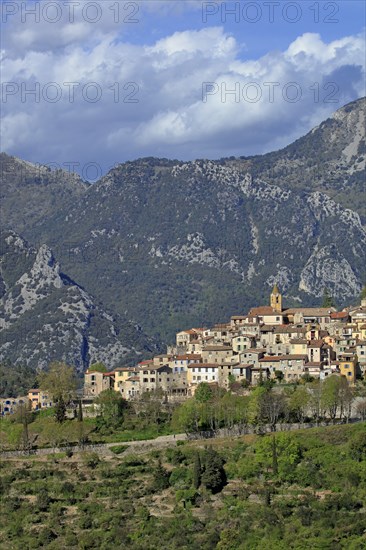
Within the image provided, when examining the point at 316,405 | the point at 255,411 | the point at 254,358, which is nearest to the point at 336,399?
the point at 316,405

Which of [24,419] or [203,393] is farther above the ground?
[203,393]

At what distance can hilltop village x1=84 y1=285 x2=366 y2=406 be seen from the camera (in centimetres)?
11619

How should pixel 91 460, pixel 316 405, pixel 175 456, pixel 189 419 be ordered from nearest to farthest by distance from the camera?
1. pixel 175 456
2. pixel 91 460
3. pixel 189 419
4. pixel 316 405

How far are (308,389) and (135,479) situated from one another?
55.9 ft

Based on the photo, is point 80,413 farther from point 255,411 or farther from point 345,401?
point 345,401

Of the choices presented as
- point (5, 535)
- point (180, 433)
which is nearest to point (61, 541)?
point (5, 535)

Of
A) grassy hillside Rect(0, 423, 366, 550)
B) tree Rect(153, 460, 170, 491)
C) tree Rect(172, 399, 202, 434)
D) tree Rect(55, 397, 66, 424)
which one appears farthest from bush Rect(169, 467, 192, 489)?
tree Rect(55, 397, 66, 424)

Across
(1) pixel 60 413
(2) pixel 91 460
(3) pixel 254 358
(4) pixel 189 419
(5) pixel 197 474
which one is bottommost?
(5) pixel 197 474

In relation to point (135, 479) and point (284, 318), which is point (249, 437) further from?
point (284, 318)

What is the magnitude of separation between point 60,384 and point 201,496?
2729cm

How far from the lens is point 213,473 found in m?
96.2

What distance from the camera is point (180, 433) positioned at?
106625mm

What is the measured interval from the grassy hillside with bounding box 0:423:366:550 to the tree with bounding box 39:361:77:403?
1289 cm

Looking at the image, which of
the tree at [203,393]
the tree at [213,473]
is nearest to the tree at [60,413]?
the tree at [203,393]
